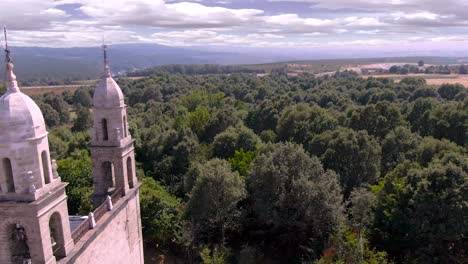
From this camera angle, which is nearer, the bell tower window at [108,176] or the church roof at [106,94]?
the church roof at [106,94]

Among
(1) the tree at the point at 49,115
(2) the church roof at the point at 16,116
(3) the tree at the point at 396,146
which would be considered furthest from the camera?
(1) the tree at the point at 49,115

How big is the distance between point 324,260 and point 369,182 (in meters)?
13.6

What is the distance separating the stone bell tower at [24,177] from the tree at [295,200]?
17.4 meters

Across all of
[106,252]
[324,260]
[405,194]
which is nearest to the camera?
[106,252]

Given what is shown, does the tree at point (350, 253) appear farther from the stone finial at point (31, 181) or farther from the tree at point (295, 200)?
the stone finial at point (31, 181)

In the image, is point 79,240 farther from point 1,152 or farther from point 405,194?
point 405,194

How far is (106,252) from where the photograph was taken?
56.3ft

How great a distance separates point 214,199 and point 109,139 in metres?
10.6

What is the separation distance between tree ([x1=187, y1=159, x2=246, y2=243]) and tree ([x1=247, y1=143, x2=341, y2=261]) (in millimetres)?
1771

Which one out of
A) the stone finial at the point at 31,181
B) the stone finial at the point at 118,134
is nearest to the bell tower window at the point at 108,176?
the stone finial at the point at 118,134

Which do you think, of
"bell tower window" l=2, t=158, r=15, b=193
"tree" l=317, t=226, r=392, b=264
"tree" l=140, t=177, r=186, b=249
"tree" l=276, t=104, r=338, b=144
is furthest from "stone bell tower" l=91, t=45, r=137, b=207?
"tree" l=276, t=104, r=338, b=144

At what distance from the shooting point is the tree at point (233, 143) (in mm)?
39531

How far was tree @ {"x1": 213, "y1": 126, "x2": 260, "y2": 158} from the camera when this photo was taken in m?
39.5

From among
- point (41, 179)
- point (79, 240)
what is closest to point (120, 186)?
point (79, 240)
